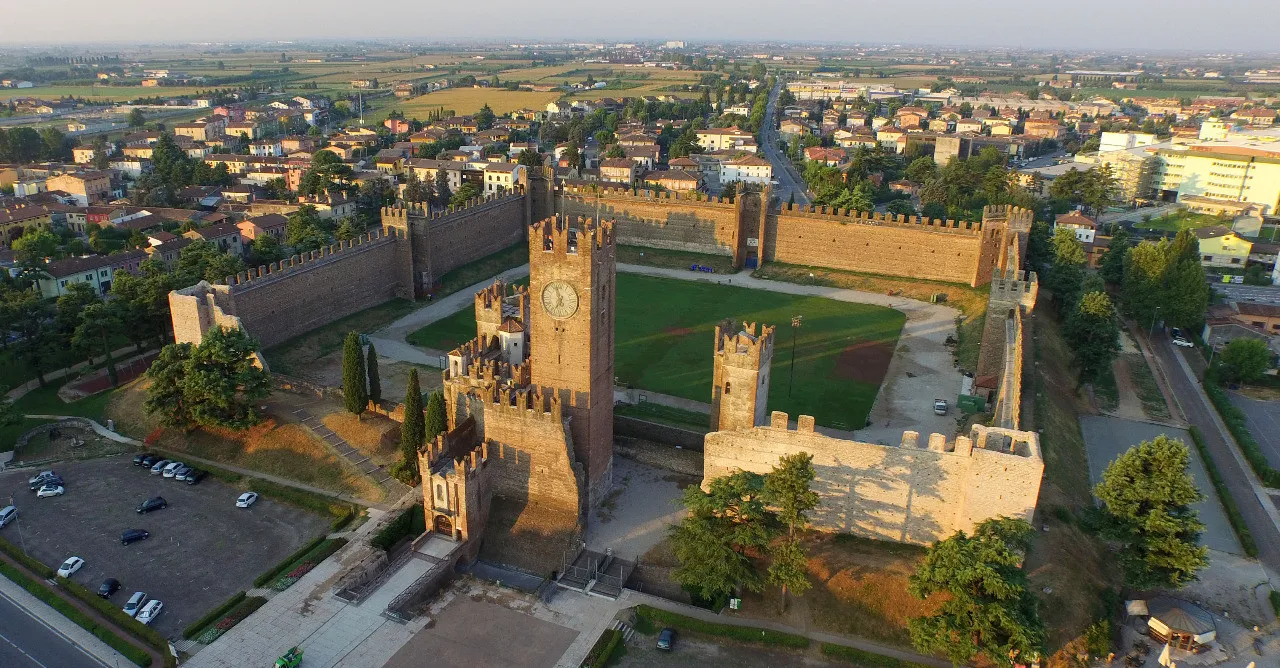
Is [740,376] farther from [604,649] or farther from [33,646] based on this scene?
[33,646]

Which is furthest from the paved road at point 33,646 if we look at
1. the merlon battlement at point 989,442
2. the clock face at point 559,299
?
the merlon battlement at point 989,442

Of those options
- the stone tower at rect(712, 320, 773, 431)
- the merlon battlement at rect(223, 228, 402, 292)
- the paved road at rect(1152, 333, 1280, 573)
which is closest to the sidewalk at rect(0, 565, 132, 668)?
the merlon battlement at rect(223, 228, 402, 292)

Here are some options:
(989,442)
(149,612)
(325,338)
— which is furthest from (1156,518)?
(325,338)

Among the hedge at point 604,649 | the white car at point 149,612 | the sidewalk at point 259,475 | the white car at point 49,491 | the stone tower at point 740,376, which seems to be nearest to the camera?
the hedge at point 604,649

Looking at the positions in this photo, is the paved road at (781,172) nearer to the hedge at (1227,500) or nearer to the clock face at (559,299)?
the hedge at (1227,500)

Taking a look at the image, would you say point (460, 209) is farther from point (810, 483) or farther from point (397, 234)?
point (810, 483)

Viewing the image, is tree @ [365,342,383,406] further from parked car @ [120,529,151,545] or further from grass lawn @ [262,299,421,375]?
parked car @ [120,529,151,545]

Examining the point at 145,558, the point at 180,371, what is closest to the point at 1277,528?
the point at 145,558

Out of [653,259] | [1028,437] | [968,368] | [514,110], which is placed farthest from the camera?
[514,110]
